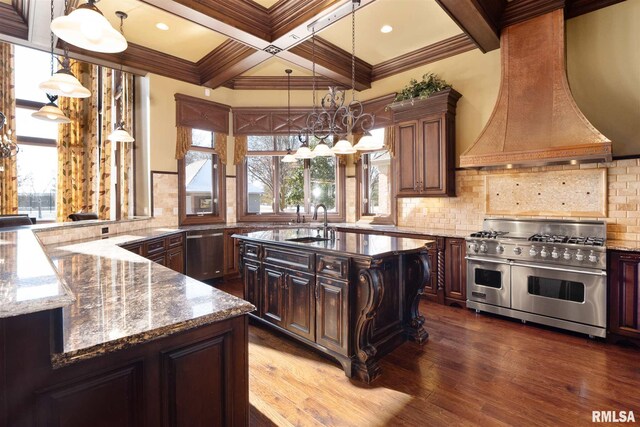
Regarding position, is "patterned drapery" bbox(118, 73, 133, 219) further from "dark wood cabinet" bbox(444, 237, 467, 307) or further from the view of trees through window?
"dark wood cabinet" bbox(444, 237, 467, 307)

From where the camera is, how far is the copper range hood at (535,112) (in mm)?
3096

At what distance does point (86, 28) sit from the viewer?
5.41ft

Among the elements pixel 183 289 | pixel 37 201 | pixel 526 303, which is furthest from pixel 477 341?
pixel 37 201

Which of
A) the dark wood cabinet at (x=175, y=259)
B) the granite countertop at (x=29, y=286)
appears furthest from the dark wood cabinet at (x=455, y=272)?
the granite countertop at (x=29, y=286)

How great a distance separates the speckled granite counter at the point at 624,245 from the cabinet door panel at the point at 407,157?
88.1 inches

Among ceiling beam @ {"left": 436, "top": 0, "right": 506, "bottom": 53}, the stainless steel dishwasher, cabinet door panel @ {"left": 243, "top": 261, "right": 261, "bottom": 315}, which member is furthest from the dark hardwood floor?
ceiling beam @ {"left": 436, "top": 0, "right": 506, "bottom": 53}

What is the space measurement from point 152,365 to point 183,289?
1.48 feet

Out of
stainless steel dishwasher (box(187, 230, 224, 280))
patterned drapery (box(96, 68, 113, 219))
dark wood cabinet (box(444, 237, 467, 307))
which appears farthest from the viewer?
patterned drapery (box(96, 68, 113, 219))

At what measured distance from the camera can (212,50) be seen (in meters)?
4.75

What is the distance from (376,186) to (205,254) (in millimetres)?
3104

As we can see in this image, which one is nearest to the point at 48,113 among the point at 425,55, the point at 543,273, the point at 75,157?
the point at 75,157

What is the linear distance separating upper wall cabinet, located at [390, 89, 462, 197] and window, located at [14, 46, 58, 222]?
6.17 m

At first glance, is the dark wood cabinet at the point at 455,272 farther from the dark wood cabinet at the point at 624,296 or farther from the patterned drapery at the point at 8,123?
the patterned drapery at the point at 8,123

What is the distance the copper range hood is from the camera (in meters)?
3.10
